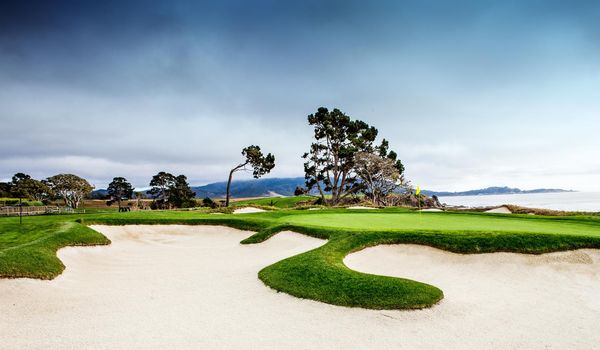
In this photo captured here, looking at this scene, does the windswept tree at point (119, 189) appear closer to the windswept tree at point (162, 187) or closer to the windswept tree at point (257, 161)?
the windswept tree at point (162, 187)

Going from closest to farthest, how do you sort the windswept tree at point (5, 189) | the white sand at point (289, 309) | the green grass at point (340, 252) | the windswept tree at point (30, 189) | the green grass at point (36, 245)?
the white sand at point (289, 309)
the green grass at point (340, 252)
the green grass at point (36, 245)
the windswept tree at point (30, 189)
the windswept tree at point (5, 189)

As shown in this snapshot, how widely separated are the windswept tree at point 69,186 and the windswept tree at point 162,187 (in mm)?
12796

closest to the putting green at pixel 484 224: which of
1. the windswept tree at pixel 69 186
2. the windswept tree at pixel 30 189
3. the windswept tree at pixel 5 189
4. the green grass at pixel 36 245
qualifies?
the green grass at pixel 36 245

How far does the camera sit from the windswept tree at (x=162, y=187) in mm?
75438

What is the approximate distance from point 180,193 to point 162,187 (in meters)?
4.52

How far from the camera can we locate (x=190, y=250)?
606 inches

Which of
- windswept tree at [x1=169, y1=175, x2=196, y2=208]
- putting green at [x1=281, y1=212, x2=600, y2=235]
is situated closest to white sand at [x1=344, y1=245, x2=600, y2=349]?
putting green at [x1=281, y1=212, x2=600, y2=235]

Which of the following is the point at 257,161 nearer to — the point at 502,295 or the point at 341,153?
the point at 341,153

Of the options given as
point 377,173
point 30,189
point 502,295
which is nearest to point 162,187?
point 30,189

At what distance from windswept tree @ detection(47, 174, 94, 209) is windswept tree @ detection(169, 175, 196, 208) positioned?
16.9 meters

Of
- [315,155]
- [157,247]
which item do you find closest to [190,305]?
[157,247]

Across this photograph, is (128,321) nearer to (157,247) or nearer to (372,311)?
(372,311)

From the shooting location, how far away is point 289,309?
299 inches

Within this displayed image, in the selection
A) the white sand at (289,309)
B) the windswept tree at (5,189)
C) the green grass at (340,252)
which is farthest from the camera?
the windswept tree at (5,189)
